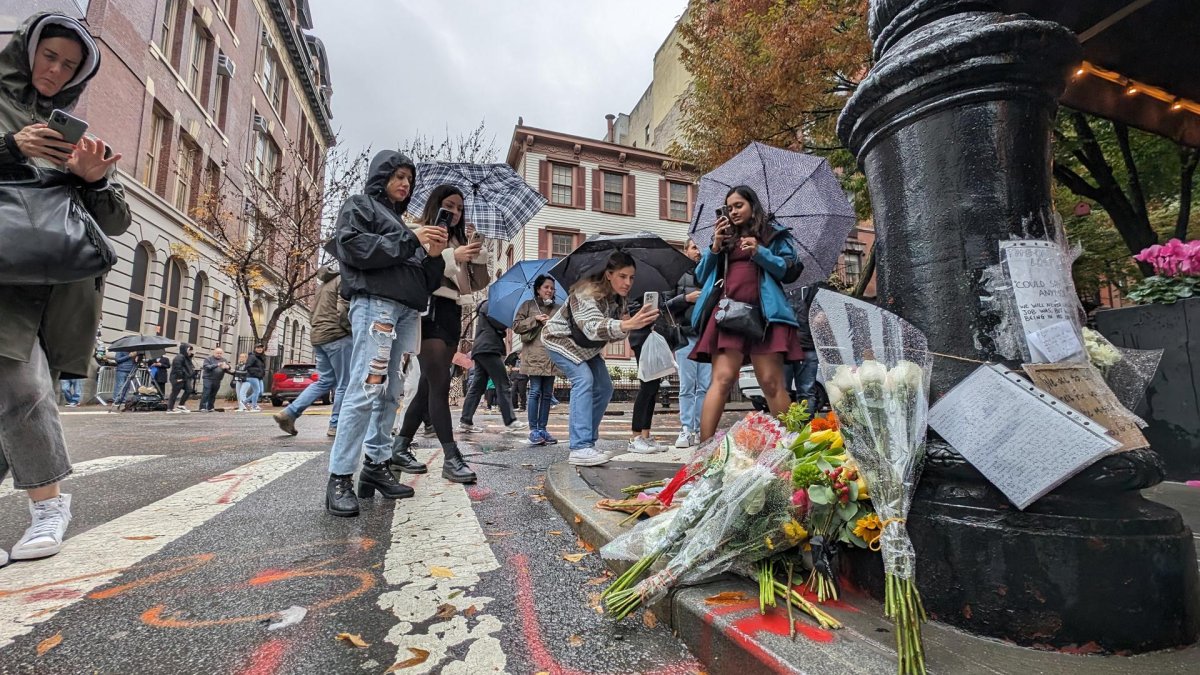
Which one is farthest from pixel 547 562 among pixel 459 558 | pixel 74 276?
pixel 74 276

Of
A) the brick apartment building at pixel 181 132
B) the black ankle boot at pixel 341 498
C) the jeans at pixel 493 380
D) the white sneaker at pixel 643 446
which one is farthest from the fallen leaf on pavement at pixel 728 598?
the brick apartment building at pixel 181 132

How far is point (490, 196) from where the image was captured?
4805 mm

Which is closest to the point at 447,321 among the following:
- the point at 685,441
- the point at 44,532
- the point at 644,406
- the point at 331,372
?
the point at 44,532

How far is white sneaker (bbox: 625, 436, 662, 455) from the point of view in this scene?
5.47 m

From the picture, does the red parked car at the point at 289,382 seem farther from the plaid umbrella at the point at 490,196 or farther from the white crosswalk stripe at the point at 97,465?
the plaid umbrella at the point at 490,196

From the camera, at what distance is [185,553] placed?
2.41 metres

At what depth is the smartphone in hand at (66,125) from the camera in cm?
221

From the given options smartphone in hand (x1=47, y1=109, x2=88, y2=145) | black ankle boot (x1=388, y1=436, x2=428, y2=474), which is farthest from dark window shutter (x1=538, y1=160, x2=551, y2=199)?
smartphone in hand (x1=47, y1=109, x2=88, y2=145)

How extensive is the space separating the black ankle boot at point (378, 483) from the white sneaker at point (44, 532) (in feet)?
4.31

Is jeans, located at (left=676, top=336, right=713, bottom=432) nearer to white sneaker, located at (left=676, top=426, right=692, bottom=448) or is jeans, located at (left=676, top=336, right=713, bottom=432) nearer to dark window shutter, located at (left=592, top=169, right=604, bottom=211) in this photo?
white sneaker, located at (left=676, top=426, right=692, bottom=448)

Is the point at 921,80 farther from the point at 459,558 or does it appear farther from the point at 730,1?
the point at 730,1

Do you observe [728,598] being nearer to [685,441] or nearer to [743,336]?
[743,336]

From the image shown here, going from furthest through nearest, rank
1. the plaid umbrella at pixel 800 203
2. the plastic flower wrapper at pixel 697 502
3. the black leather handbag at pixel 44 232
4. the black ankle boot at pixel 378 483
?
1. the plaid umbrella at pixel 800 203
2. the black ankle boot at pixel 378 483
3. the black leather handbag at pixel 44 232
4. the plastic flower wrapper at pixel 697 502

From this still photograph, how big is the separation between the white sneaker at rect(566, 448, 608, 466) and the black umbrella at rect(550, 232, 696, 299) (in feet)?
6.78
